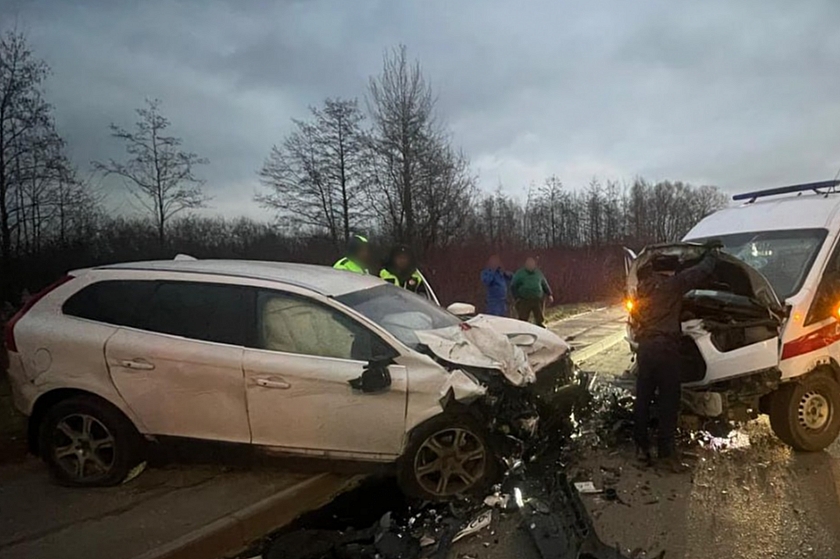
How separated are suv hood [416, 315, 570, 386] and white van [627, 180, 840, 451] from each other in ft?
3.93

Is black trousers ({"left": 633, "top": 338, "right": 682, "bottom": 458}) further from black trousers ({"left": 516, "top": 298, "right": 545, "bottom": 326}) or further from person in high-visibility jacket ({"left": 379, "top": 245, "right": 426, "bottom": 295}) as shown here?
black trousers ({"left": 516, "top": 298, "right": 545, "bottom": 326})

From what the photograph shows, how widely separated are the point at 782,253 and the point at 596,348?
233 inches

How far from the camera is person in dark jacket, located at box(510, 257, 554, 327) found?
11156 millimetres

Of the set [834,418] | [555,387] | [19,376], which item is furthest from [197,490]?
[834,418]

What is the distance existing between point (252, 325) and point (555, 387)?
247cm

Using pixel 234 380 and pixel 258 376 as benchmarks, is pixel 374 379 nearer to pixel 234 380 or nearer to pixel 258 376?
pixel 258 376

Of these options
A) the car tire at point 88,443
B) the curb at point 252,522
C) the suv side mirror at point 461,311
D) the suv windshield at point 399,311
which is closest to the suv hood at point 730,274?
the suv side mirror at point 461,311

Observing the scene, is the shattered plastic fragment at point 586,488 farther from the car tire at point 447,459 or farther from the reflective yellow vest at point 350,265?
the reflective yellow vest at point 350,265

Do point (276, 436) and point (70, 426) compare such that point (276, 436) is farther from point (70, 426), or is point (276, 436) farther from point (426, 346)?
point (70, 426)

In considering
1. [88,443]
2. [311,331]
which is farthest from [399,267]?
[88,443]

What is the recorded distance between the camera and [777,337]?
16.5ft

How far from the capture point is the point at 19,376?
4.78 metres

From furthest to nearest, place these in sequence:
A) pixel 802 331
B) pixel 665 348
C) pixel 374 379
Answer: pixel 802 331
pixel 665 348
pixel 374 379

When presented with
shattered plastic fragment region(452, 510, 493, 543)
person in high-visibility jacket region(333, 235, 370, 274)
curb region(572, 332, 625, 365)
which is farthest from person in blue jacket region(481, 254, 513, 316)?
shattered plastic fragment region(452, 510, 493, 543)
